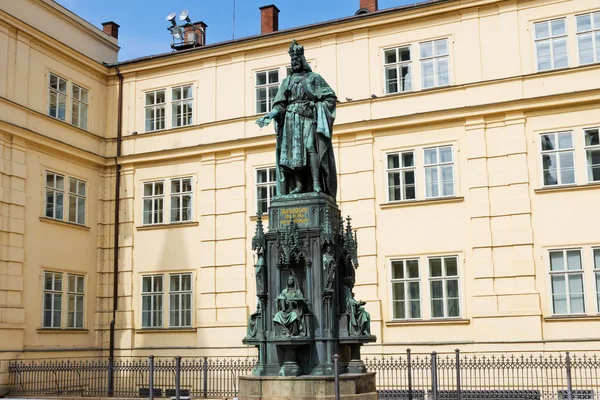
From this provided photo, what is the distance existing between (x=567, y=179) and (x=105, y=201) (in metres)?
15.7

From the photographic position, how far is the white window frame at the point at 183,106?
2809cm

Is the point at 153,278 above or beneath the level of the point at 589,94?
beneath

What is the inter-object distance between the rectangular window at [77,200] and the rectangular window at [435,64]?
12.1m

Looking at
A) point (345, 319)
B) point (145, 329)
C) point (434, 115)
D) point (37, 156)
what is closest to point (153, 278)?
point (145, 329)

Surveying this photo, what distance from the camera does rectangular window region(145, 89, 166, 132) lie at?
93.8 ft

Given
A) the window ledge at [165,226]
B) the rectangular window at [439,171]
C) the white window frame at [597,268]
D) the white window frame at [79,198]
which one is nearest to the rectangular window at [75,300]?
the white window frame at [79,198]

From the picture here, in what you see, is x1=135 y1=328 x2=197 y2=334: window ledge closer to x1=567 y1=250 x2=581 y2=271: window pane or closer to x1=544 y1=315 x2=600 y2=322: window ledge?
x1=544 y1=315 x2=600 y2=322: window ledge

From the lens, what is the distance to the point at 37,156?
25625mm

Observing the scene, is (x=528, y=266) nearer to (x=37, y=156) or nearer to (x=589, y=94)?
(x=589, y=94)

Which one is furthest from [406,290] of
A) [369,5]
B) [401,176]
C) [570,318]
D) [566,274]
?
[369,5]

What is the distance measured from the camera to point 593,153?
22.2 metres

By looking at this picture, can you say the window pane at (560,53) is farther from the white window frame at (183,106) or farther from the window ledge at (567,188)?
the white window frame at (183,106)

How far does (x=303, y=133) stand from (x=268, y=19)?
1626 cm

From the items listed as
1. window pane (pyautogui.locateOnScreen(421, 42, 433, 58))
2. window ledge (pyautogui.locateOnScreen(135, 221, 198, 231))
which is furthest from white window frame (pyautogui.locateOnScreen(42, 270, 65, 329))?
window pane (pyautogui.locateOnScreen(421, 42, 433, 58))
